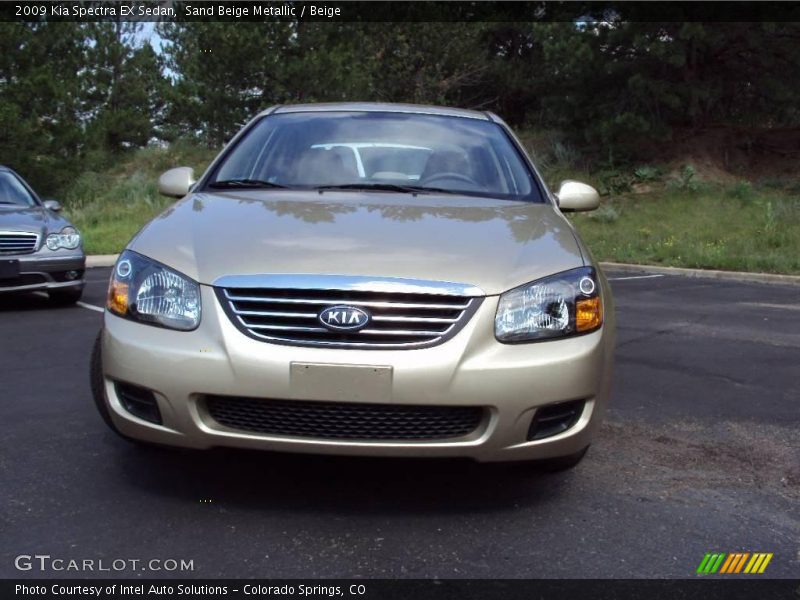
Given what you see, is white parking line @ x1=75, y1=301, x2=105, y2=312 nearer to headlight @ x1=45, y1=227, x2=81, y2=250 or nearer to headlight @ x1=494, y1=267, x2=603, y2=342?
headlight @ x1=45, y1=227, x2=81, y2=250

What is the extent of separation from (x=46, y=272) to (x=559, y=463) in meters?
6.28

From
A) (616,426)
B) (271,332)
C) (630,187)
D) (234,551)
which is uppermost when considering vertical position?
(271,332)

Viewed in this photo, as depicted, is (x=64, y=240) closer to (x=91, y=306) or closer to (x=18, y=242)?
(x=18, y=242)

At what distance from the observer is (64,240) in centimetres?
852

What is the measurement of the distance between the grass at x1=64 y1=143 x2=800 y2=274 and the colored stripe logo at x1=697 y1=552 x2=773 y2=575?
11.4 metres

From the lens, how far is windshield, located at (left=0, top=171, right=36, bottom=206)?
9.20 m

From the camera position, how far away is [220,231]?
3.33 meters

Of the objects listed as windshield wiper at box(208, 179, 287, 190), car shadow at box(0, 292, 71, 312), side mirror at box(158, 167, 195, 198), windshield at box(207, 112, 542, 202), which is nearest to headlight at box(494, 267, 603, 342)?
windshield at box(207, 112, 542, 202)

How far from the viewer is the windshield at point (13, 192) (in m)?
9.20

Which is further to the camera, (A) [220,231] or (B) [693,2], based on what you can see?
(B) [693,2]

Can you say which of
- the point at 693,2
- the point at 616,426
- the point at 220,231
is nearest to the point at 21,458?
the point at 220,231

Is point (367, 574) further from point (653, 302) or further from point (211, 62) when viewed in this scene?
point (211, 62)

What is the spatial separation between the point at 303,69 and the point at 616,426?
2012cm
